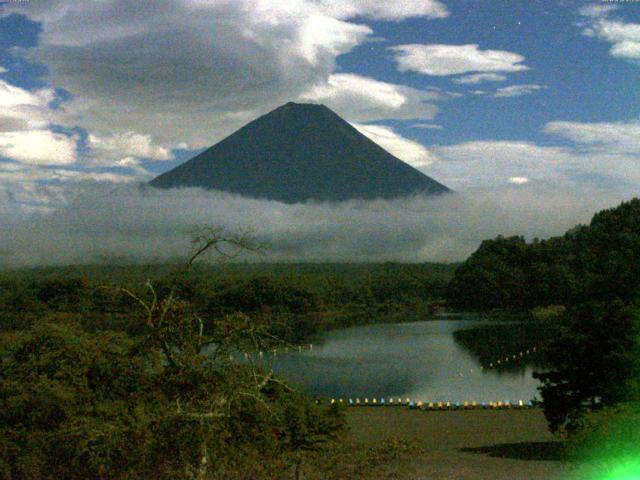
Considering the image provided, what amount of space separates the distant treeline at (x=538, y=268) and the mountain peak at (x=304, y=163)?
2678 inches

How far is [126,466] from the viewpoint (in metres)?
6.07

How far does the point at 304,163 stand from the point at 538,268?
76.0 m

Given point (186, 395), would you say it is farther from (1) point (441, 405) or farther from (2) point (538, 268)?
(2) point (538, 268)

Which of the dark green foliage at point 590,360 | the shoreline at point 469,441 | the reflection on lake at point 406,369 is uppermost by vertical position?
the dark green foliage at point 590,360

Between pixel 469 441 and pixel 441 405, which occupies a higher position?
pixel 469 441

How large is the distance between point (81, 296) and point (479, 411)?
96.5ft

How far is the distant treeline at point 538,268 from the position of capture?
6128 centimetres

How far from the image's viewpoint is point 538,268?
207ft

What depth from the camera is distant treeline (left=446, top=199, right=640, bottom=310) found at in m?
61.3

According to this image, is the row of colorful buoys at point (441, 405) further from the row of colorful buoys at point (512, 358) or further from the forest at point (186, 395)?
the row of colorful buoys at point (512, 358)

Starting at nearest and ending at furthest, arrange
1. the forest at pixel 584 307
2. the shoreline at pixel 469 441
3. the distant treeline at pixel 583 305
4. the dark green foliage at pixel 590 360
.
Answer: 1. the forest at pixel 584 307
2. the shoreline at pixel 469 441
3. the distant treeline at pixel 583 305
4. the dark green foliage at pixel 590 360

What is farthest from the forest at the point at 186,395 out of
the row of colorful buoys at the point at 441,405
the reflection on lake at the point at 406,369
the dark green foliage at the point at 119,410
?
the row of colorful buoys at the point at 441,405

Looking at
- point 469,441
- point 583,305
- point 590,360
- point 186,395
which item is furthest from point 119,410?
point 583,305

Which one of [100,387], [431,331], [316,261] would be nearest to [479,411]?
[100,387]
